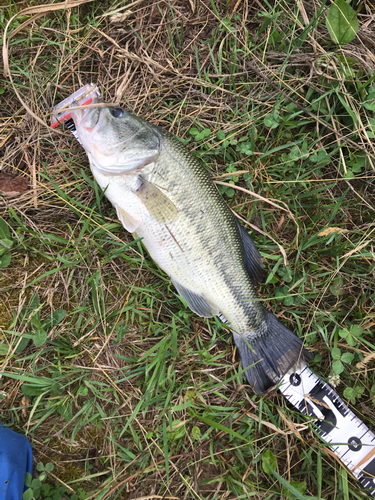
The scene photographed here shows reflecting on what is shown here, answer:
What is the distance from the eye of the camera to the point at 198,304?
253 cm

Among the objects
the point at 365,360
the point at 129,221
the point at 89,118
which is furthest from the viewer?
the point at 365,360

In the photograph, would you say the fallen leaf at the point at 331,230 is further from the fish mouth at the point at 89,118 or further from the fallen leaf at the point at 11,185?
the fallen leaf at the point at 11,185

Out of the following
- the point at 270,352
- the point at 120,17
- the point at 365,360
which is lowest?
the point at 270,352

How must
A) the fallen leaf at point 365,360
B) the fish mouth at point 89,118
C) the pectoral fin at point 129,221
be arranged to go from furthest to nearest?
1. the fallen leaf at point 365,360
2. the pectoral fin at point 129,221
3. the fish mouth at point 89,118


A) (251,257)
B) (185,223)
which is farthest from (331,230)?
(185,223)

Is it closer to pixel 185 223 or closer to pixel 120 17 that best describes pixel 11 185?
pixel 185 223

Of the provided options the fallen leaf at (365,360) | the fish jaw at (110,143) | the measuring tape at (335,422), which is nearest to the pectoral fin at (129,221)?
the fish jaw at (110,143)

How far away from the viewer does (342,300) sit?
9.20ft

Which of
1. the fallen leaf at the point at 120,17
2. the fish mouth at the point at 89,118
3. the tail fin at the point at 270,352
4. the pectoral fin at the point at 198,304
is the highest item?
the fallen leaf at the point at 120,17

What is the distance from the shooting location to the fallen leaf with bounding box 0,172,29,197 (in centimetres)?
263

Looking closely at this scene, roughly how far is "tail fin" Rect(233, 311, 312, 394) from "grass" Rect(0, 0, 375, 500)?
161mm

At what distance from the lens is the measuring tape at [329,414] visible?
2523mm

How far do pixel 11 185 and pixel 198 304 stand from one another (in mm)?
1880

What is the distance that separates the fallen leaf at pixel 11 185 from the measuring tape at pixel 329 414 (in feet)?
1.81
